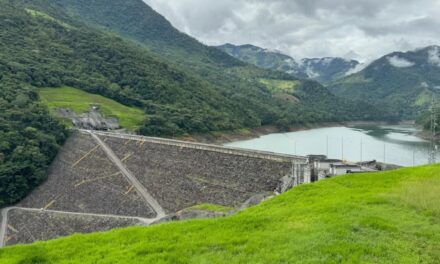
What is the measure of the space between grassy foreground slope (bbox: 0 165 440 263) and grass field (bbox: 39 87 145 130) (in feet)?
210

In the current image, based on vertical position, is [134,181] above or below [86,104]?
below

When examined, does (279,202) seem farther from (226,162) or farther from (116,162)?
(116,162)

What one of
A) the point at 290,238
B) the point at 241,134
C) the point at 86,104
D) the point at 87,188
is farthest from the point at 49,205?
the point at 241,134

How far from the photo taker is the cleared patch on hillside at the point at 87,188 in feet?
128

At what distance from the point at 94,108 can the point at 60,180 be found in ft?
101

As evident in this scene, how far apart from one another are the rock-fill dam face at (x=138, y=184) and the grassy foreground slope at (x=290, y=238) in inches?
576

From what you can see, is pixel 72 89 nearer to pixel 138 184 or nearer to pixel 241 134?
pixel 241 134

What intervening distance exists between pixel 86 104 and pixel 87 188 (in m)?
37.9

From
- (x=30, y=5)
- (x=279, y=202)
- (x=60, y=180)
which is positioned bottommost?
(x=60, y=180)

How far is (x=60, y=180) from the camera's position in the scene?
47844 millimetres

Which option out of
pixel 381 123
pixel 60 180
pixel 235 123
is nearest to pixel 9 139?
pixel 60 180

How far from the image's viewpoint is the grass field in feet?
247

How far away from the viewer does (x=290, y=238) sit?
1109 cm

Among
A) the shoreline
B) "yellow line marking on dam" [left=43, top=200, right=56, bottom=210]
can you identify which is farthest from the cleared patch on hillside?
the shoreline
